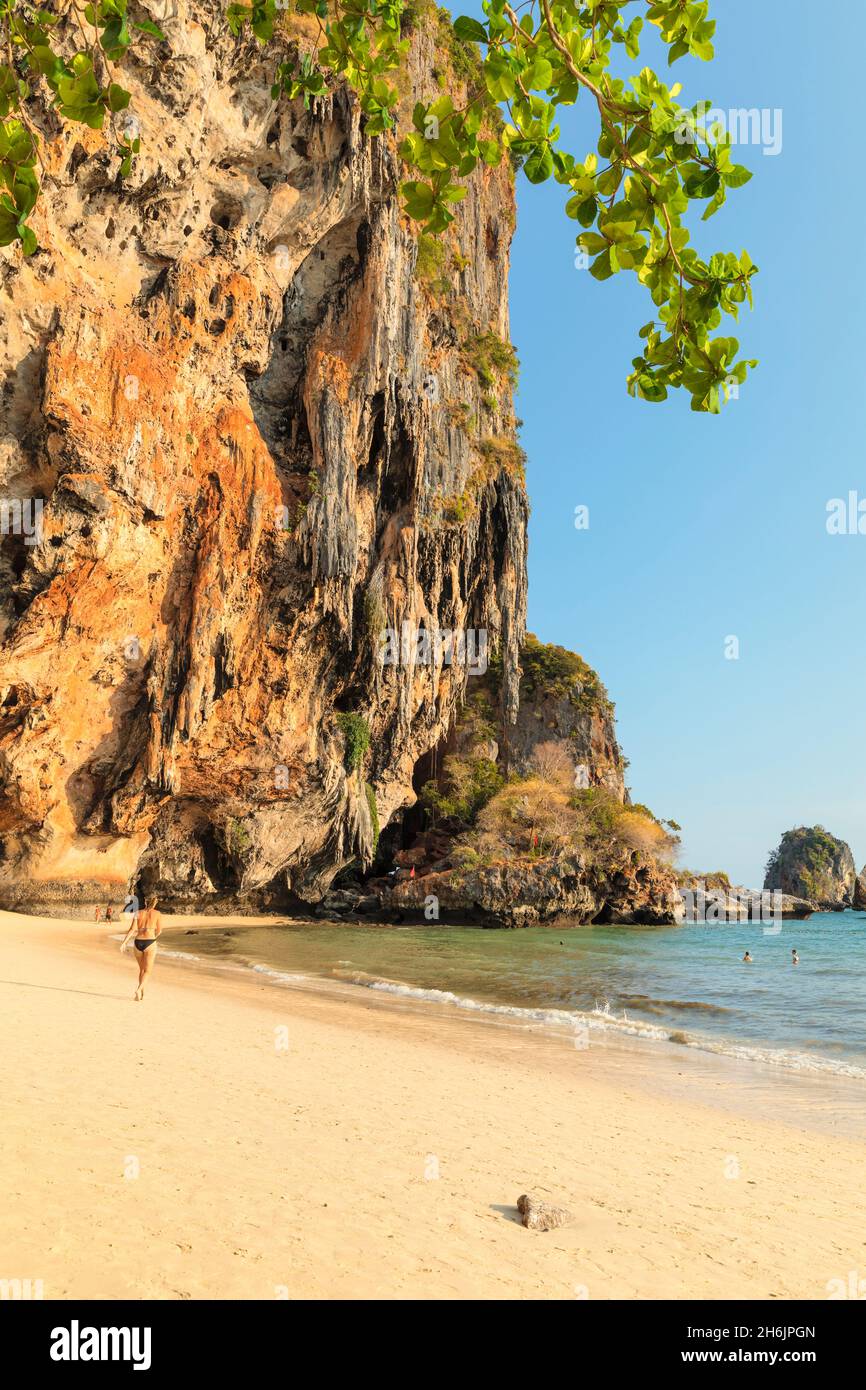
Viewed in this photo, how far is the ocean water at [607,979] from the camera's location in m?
12.5

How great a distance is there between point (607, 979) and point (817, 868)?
115 metres

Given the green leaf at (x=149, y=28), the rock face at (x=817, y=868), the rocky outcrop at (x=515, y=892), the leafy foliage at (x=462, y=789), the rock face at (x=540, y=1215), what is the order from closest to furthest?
the green leaf at (x=149, y=28) < the rock face at (x=540, y=1215) < the rocky outcrop at (x=515, y=892) < the leafy foliage at (x=462, y=789) < the rock face at (x=817, y=868)

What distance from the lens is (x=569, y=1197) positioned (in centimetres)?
466

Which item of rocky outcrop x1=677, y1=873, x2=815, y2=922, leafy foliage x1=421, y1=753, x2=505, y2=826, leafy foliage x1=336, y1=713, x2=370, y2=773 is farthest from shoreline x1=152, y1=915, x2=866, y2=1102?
rocky outcrop x1=677, y1=873, x2=815, y2=922

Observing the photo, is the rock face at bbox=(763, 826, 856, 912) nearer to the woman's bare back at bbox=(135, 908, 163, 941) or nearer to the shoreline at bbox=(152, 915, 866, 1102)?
the shoreline at bbox=(152, 915, 866, 1102)

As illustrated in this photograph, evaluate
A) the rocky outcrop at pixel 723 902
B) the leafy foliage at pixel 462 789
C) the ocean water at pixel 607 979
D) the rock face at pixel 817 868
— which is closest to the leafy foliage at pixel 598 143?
the ocean water at pixel 607 979

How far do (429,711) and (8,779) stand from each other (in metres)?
20.8

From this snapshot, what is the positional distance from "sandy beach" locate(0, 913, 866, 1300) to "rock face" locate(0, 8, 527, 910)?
1482 centimetres

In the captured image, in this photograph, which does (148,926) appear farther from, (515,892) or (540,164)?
(515,892)

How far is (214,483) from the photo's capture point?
80.5 ft

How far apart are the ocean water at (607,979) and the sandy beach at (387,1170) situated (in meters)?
3.32

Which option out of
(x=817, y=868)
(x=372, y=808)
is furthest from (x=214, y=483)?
(x=817, y=868)

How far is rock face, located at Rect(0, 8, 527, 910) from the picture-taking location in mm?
19578

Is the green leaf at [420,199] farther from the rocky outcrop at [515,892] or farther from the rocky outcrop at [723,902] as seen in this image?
the rocky outcrop at [723,902]
